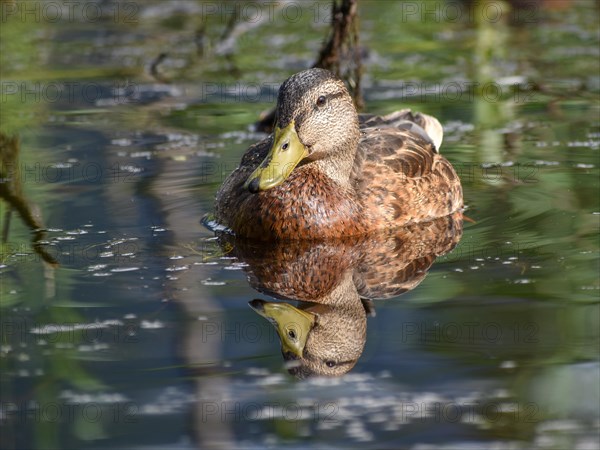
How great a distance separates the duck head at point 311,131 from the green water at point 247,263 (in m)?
0.70

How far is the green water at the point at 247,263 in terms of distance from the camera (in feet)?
17.3

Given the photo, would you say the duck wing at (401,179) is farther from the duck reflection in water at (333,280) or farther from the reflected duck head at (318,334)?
the reflected duck head at (318,334)

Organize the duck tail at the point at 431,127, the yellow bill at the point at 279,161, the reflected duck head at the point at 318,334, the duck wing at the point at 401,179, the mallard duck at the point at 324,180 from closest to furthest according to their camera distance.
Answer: the reflected duck head at the point at 318,334
the yellow bill at the point at 279,161
the mallard duck at the point at 324,180
the duck wing at the point at 401,179
the duck tail at the point at 431,127

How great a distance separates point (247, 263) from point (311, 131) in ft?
3.64

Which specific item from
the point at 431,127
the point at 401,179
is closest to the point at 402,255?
the point at 401,179

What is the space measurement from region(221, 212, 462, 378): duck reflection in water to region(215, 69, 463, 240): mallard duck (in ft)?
0.38

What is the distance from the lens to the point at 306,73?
8.20m

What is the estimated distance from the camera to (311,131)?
8133mm

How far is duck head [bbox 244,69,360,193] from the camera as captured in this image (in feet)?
26.0

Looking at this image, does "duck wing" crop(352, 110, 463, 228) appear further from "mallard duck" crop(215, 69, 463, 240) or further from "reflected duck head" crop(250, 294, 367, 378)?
"reflected duck head" crop(250, 294, 367, 378)

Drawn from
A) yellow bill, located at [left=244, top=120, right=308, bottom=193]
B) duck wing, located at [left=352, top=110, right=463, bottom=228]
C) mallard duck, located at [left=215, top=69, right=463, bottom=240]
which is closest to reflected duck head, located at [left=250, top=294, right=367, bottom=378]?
yellow bill, located at [left=244, top=120, right=308, bottom=193]

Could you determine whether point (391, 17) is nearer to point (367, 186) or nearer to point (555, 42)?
point (555, 42)

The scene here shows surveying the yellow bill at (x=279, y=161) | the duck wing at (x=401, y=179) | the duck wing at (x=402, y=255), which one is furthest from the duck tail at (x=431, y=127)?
the yellow bill at (x=279, y=161)

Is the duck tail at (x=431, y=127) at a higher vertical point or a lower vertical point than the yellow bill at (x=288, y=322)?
higher
